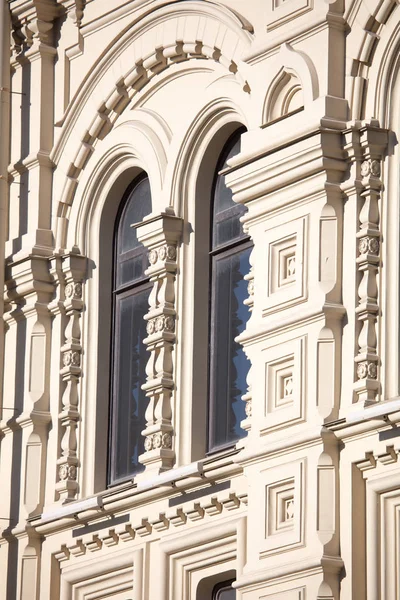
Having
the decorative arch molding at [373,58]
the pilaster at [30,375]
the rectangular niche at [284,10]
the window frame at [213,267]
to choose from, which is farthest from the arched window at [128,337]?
the decorative arch molding at [373,58]

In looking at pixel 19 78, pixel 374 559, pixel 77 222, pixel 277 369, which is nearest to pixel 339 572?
pixel 374 559

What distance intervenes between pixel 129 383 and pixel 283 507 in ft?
11.5

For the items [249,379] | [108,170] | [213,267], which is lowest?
[249,379]

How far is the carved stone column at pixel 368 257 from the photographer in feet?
53.2

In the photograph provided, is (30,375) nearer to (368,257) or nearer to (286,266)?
(286,266)

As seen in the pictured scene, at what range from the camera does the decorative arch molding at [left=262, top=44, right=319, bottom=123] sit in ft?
56.5

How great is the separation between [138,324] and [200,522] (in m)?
2.74

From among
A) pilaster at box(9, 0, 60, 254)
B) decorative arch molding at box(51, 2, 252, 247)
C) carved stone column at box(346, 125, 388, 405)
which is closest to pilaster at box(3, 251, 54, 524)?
pilaster at box(9, 0, 60, 254)

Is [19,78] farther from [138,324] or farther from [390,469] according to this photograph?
[390,469]

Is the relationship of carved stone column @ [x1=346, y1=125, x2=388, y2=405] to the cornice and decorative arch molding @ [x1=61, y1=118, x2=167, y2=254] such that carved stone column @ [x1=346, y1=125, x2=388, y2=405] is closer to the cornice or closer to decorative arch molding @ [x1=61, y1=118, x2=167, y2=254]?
the cornice

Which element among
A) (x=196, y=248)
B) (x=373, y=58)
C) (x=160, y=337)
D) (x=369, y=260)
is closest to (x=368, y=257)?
(x=369, y=260)

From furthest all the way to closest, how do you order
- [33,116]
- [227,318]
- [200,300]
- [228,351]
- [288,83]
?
[33,116]
[200,300]
[227,318]
[228,351]
[288,83]

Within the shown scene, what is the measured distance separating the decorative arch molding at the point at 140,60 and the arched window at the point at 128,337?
70 cm

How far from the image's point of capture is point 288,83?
17.7m
